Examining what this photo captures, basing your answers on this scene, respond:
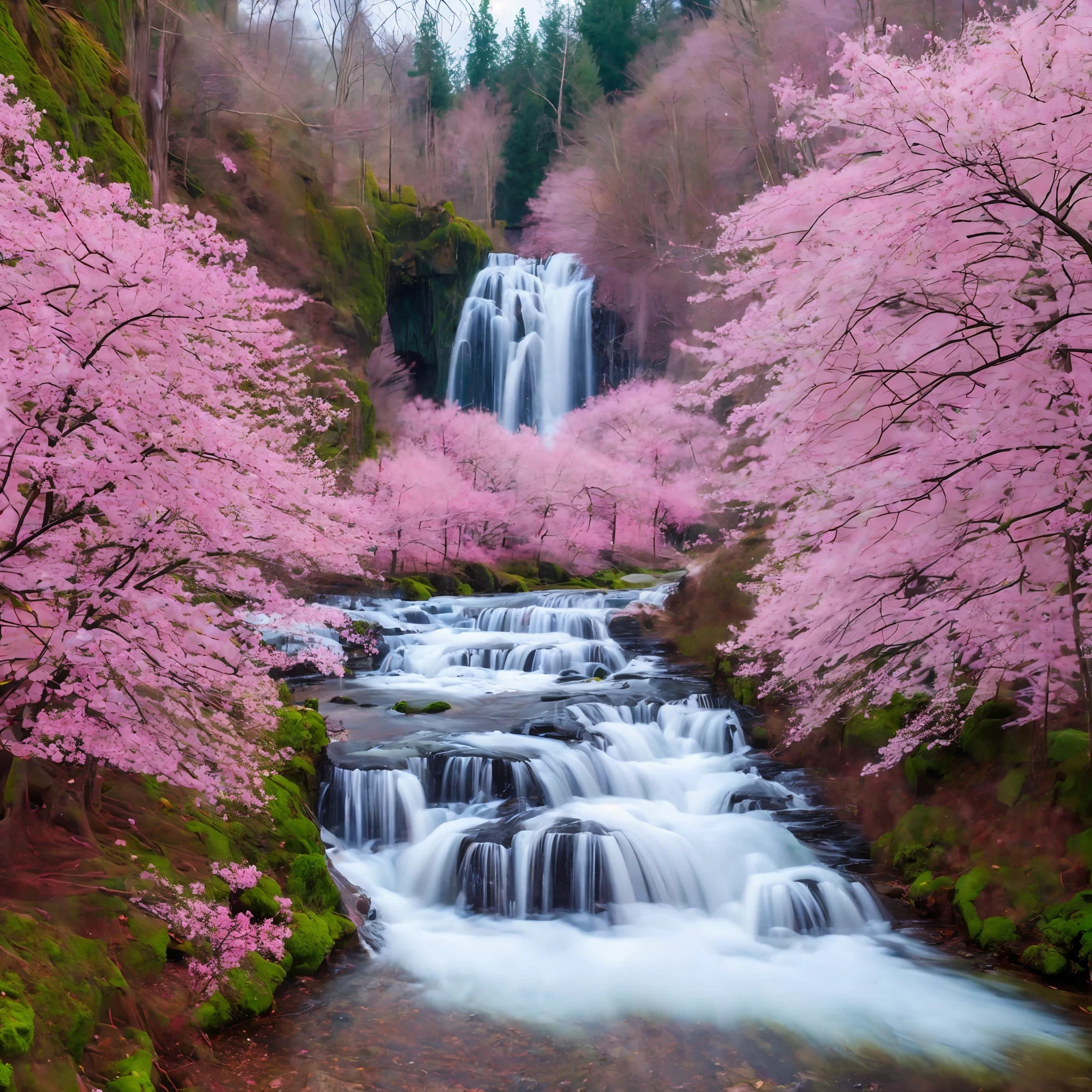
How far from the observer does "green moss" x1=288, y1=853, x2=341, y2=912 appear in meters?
6.48

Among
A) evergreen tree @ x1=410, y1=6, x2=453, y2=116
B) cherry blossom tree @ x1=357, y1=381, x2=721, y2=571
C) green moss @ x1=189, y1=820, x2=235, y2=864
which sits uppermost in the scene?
evergreen tree @ x1=410, y1=6, x2=453, y2=116

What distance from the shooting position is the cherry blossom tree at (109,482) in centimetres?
411

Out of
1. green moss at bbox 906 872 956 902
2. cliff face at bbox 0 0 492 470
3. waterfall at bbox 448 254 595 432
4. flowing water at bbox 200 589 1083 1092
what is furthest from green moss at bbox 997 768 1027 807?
waterfall at bbox 448 254 595 432

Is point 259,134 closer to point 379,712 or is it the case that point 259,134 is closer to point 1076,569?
point 379,712

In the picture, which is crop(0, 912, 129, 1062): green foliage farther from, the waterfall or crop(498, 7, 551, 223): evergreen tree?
crop(498, 7, 551, 223): evergreen tree

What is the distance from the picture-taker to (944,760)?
8297 millimetres

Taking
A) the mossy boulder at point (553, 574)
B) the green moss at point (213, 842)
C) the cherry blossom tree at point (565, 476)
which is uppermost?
the cherry blossom tree at point (565, 476)

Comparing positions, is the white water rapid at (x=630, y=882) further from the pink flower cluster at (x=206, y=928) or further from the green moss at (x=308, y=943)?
the pink flower cluster at (x=206, y=928)

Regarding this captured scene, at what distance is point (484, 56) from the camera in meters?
48.6

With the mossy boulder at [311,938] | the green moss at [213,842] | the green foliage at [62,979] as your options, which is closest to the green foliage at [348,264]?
the green moss at [213,842]

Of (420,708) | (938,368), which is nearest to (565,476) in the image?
(420,708)

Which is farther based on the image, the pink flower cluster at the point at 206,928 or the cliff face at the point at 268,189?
the cliff face at the point at 268,189

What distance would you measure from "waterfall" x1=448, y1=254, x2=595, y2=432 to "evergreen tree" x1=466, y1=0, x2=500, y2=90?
71.8ft

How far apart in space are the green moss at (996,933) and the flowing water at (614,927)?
40 cm
